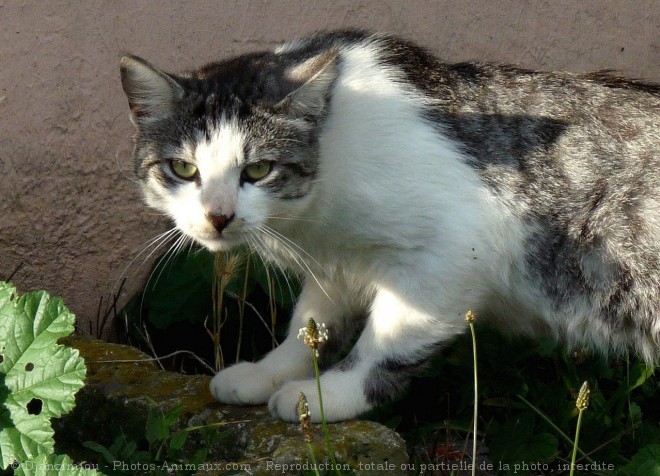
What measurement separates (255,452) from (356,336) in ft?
2.65

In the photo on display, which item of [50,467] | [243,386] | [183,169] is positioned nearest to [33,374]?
[50,467]

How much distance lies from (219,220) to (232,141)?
0.82 feet

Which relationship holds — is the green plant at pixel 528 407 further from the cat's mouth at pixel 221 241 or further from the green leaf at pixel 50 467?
the green leaf at pixel 50 467

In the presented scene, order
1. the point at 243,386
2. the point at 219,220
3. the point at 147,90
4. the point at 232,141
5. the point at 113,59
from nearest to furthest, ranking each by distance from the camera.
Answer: the point at 219,220
the point at 232,141
the point at 147,90
the point at 243,386
the point at 113,59

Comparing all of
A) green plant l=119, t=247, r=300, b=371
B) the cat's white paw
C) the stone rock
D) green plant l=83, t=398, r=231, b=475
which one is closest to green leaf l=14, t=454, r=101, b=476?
green plant l=83, t=398, r=231, b=475

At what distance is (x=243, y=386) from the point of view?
9.62 feet

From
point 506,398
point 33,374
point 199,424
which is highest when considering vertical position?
point 33,374

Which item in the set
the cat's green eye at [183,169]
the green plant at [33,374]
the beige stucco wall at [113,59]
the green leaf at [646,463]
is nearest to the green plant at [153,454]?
the green plant at [33,374]

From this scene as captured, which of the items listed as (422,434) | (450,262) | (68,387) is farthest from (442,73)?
(68,387)

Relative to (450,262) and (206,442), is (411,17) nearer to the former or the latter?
(450,262)

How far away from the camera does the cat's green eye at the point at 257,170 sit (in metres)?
2.58

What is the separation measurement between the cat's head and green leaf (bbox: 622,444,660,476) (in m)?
1.20

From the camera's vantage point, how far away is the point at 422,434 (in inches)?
119

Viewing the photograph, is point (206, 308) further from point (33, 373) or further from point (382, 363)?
point (33, 373)
